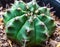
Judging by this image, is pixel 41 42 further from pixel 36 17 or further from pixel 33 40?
pixel 36 17

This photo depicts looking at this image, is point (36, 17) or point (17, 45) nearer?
point (36, 17)

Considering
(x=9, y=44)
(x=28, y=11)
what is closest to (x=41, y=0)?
(x=28, y=11)

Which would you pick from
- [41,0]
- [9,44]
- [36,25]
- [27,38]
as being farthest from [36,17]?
[41,0]

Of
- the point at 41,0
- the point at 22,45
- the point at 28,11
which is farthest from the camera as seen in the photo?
the point at 41,0

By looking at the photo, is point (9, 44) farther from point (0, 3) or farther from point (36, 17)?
point (0, 3)

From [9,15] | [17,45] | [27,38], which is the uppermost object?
[9,15]

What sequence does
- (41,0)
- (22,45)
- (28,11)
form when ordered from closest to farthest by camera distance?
(22,45) < (28,11) < (41,0)

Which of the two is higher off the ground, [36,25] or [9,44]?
[36,25]
